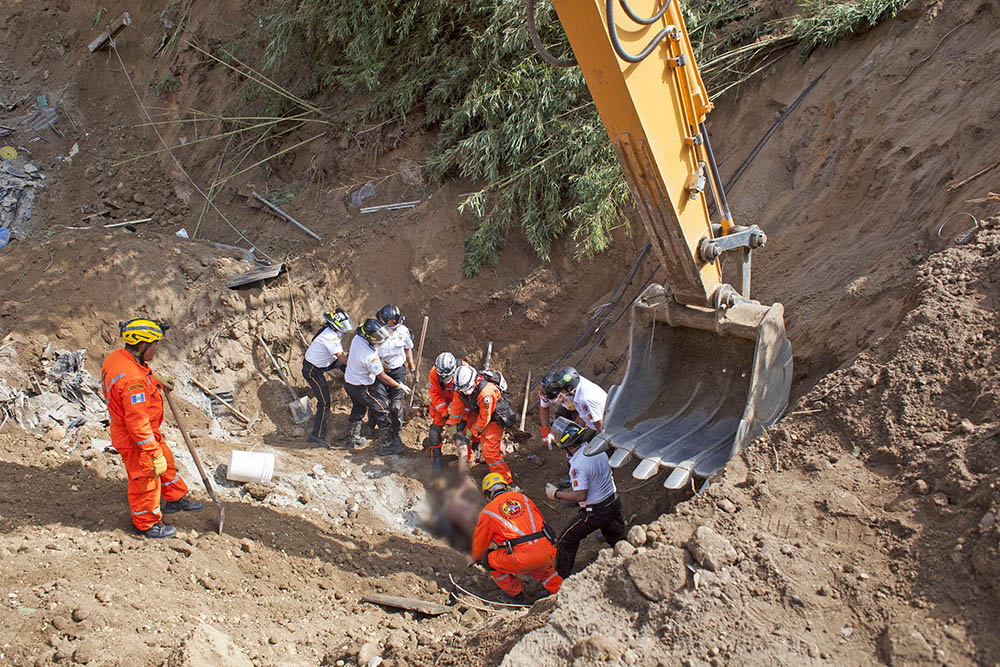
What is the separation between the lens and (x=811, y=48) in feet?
24.1

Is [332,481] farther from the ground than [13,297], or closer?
closer

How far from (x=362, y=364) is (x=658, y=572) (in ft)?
14.8

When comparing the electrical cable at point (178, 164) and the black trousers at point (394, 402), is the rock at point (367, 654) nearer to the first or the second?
the black trousers at point (394, 402)

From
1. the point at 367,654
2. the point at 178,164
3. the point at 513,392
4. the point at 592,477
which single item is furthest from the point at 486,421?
the point at 178,164

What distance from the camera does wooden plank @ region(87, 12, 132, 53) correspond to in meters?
11.7

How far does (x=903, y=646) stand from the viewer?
3.24m

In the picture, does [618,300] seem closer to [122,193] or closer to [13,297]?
[13,297]

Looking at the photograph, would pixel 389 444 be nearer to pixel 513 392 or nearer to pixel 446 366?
pixel 446 366

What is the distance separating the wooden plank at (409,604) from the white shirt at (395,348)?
2.81 m

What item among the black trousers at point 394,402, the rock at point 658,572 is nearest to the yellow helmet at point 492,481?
the black trousers at point 394,402

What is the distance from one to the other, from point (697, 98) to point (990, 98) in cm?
306

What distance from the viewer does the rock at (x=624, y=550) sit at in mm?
4027

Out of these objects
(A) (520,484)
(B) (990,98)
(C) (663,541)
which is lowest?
(A) (520,484)

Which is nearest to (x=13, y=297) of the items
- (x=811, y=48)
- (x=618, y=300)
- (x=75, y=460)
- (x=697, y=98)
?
(x=75, y=460)
